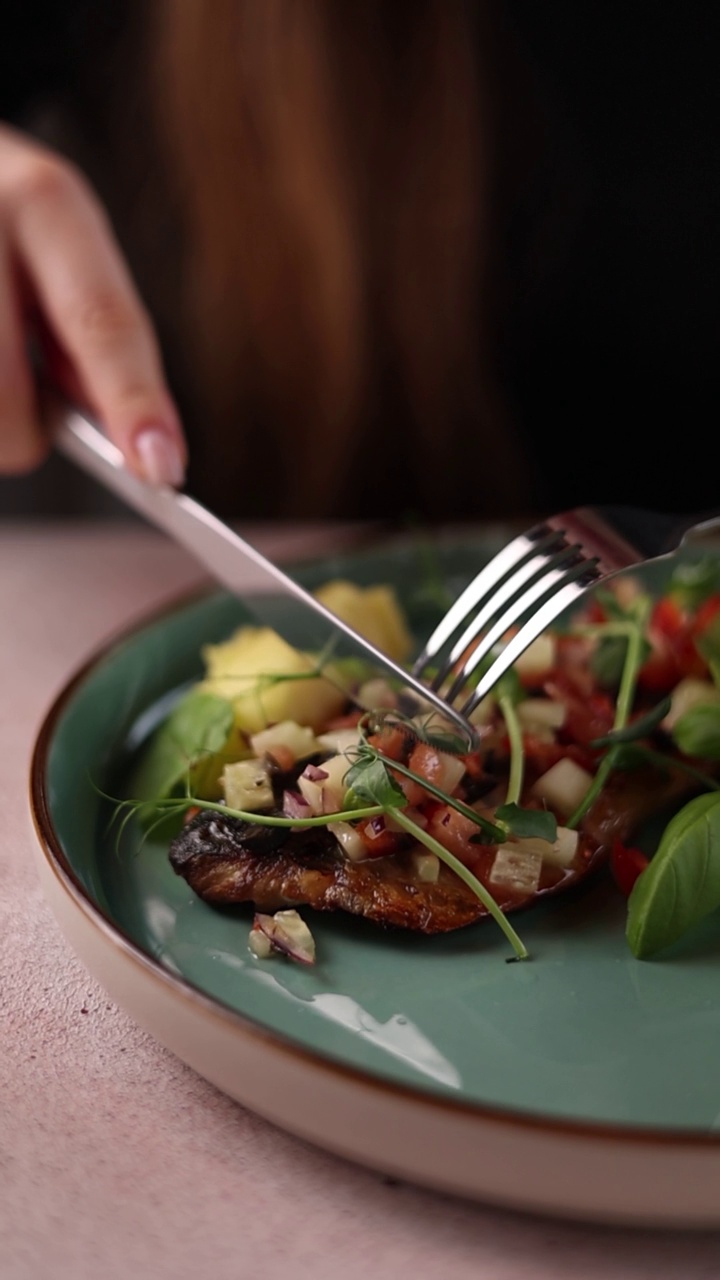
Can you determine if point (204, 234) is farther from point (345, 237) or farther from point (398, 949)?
point (398, 949)

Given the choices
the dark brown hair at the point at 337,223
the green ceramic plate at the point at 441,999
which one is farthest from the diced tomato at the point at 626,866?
the dark brown hair at the point at 337,223

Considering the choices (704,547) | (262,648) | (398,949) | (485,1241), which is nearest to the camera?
(485,1241)

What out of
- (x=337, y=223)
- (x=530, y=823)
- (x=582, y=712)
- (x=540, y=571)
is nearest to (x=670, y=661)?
(x=582, y=712)

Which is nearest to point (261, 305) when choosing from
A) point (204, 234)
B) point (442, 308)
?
point (204, 234)

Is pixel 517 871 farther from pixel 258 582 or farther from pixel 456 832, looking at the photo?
pixel 258 582

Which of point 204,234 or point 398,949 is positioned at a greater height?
point 204,234

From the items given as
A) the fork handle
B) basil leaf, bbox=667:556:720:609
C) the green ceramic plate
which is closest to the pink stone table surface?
the green ceramic plate
